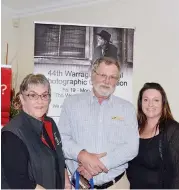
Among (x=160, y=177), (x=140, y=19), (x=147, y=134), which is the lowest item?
(x=160, y=177)

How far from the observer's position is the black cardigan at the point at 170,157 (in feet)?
6.47

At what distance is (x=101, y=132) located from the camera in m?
2.04

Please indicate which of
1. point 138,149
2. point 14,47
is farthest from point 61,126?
point 14,47

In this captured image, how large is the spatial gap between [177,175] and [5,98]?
1290mm

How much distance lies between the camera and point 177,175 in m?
1.96

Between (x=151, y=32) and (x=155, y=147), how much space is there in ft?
6.46

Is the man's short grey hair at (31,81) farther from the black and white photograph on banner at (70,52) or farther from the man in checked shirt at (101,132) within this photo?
the black and white photograph on banner at (70,52)

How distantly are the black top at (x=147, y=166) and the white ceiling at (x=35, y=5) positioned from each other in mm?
2535

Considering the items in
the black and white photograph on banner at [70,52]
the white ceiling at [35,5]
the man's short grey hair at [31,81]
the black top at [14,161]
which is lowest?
the black top at [14,161]

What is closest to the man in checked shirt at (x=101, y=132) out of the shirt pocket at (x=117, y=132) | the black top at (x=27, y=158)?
the shirt pocket at (x=117, y=132)

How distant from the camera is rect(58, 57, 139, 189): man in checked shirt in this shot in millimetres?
1959

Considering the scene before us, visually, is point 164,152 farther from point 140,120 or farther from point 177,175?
point 140,120

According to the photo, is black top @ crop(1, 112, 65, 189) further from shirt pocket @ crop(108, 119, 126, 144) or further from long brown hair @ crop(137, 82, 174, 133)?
long brown hair @ crop(137, 82, 174, 133)

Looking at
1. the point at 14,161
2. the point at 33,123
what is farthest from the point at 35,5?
the point at 14,161
